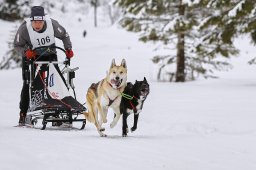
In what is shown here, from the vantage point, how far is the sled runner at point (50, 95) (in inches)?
303

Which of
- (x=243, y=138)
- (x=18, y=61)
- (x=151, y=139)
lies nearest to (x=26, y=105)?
(x=151, y=139)

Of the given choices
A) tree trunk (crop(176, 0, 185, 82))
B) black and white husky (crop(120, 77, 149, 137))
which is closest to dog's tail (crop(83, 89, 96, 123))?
black and white husky (crop(120, 77, 149, 137))

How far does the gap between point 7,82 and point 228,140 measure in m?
14.5

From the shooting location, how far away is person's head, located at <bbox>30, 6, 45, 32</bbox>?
7758 mm

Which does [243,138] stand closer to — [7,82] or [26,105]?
[26,105]

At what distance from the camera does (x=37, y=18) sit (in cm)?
788

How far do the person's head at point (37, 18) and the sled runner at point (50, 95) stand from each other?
0.37 meters

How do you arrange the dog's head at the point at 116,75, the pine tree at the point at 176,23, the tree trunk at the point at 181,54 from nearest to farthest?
1. the dog's head at the point at 116,75
2. the pine tree at the point at 176,23
3. the tree trunk at the point at 181,54

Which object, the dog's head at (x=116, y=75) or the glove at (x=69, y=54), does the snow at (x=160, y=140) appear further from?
the glove at (x=69, y=54)

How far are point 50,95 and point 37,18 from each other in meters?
1.30

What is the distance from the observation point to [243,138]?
772cm

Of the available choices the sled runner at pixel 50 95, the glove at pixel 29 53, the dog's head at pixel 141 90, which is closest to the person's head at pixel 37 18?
the sled runner at pixel 50 95

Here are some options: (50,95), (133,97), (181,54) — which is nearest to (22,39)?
(50,95)

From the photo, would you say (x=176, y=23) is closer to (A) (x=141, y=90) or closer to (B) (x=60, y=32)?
(B) (x=60, y=32)
